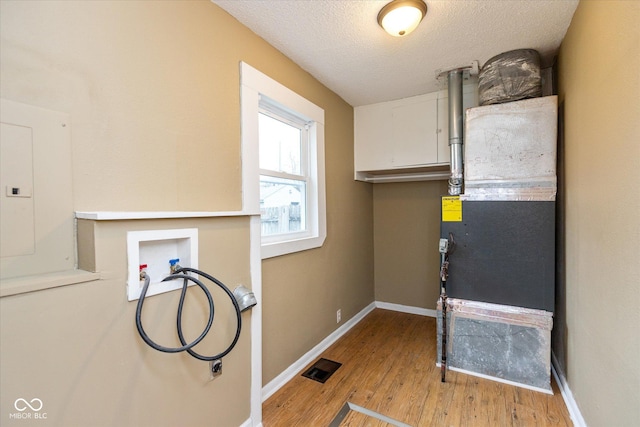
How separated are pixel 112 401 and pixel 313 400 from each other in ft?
4.38

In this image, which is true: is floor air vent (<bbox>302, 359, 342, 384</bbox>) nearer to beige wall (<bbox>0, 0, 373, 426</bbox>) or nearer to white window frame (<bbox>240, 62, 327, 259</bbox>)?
beige wall (<bbox>0, 0, 373, 426</bbox>)

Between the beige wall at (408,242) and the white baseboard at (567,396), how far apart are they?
51.4 inches

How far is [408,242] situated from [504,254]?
1531mm

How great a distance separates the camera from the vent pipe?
256 cm

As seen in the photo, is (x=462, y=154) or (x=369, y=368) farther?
(x=462, y=154)

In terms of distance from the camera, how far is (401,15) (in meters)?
1.67

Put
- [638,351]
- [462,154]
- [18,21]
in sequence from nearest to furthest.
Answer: [18,21]
[638,351]
[462,154]

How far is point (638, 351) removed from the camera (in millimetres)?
1078

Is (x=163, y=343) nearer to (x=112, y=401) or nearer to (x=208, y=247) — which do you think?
(x=112, y=401)

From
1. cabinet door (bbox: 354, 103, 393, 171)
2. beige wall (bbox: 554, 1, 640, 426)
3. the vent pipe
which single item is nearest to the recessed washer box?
beige wall (bbox: 554, 1, 640, 426)

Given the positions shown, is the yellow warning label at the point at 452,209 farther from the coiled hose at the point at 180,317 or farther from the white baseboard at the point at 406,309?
the coiled hose at the point at 180,317

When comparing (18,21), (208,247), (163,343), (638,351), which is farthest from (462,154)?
(18,21)

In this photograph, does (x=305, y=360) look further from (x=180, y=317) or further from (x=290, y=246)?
(x=180, y=317)

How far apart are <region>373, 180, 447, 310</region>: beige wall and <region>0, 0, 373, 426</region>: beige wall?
7.15ft
